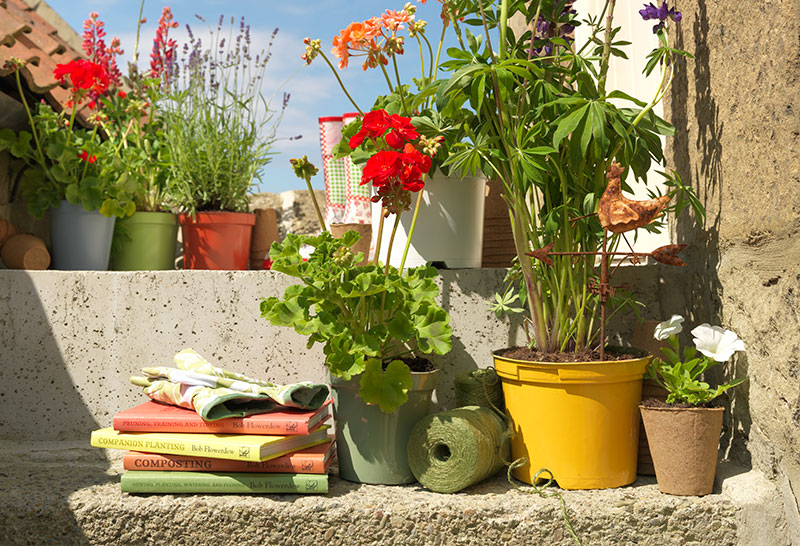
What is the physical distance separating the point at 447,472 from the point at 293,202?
2599mm

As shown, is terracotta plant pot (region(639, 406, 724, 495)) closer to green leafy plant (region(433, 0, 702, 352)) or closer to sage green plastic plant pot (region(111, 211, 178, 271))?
green leafy plant (region(433, 0, 702, 352))

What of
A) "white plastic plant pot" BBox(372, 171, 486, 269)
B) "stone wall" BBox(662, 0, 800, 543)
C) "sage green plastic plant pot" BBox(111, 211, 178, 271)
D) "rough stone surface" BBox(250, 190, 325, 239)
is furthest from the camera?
"rough stone surface" BBox(250, 190, 325, 239)

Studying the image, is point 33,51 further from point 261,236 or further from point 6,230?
point 261,236

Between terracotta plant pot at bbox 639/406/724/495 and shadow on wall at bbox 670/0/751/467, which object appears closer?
terracotta plant pot at bbox 639/406/724/495

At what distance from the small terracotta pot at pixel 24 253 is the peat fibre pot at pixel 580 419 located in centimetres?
154

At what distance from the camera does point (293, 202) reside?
3.95m

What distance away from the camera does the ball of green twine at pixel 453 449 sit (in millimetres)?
1582

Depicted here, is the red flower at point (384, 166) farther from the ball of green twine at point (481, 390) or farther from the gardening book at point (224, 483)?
the gardening book at point (224, 483)

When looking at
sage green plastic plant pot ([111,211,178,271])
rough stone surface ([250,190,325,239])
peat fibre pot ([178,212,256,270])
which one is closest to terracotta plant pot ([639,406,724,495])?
peat fibre pot ([178,212,256,270])

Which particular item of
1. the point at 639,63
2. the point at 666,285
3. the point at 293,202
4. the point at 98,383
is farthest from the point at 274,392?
the point at 293,202

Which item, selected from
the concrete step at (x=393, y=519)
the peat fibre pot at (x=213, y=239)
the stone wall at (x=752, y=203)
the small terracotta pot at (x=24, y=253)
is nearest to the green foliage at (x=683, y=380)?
the stone wall at (x=752, y=203)

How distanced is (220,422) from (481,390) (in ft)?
2.15

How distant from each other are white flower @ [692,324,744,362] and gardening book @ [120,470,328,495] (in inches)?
36.5

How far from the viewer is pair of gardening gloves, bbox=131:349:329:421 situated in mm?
1623
